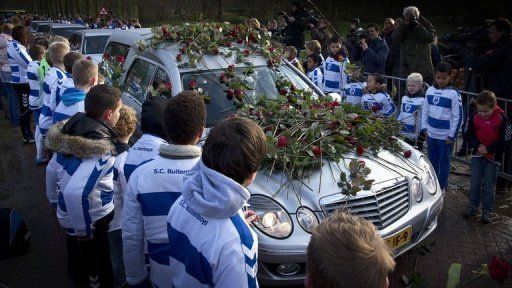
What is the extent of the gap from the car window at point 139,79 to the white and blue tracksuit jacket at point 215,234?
153 inches

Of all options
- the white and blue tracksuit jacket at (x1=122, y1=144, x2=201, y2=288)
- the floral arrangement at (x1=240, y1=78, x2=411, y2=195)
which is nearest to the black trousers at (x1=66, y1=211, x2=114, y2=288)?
the white and blue tracksuit jacket at (x1=122, y1=144, x2=201, y2=288)

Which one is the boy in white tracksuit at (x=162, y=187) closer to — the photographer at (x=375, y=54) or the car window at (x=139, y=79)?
the car window at (x=139, y=79)

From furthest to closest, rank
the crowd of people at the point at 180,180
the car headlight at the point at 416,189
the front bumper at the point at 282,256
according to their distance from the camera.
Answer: the car headlight at the point at 416,189 → the front bumper at the point at 282,256 → the crowd of people at the point at 180,180

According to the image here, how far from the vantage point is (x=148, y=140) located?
3336 mm

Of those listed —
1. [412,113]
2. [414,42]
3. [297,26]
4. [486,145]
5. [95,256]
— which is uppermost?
[297,26]

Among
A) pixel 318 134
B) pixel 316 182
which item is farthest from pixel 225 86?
pixel 316 182

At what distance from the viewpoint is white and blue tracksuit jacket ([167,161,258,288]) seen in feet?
6.68

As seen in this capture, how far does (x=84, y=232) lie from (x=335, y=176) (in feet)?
6.44

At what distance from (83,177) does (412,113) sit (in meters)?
4.39

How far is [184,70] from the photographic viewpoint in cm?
530

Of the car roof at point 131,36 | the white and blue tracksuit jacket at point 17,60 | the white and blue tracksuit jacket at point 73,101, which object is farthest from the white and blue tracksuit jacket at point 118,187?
the white and blue tracksuit jacket at point 17,60

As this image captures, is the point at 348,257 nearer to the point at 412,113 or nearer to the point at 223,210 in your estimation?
the point at 223,210

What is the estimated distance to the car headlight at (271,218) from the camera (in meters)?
3.48

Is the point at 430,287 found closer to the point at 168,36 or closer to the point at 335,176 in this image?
the point at 335,176
